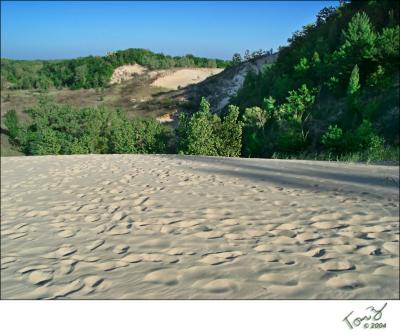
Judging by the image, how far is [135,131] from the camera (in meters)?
9.19

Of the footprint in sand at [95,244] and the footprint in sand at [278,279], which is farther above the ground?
the footprint in sand at [278,279]

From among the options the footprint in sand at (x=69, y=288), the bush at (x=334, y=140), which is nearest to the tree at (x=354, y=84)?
the bush at (x=334, y=140)

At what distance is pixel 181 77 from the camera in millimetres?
8703

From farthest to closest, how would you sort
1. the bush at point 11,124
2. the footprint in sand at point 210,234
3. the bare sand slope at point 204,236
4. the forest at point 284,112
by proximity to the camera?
1. the bush at point 11,124
2. the forest at point 284,112
3. the footprint in sand at point 210,234
4. the bare sand slope at point 204,236

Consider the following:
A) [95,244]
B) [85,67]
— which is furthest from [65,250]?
[85,67]

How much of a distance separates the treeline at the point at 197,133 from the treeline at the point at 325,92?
0.03 metres

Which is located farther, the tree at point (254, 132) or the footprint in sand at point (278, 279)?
the tree at point (254, 132)

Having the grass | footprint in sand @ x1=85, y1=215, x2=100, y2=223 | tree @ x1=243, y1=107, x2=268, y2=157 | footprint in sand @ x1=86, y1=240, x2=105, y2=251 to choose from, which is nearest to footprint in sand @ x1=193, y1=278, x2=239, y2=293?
footprint in sand @ x1=86, y1=240, x2=105, y2=251

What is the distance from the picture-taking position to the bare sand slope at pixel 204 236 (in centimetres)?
222

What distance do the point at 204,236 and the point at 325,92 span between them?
567 cm

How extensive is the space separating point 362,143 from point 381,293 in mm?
7486

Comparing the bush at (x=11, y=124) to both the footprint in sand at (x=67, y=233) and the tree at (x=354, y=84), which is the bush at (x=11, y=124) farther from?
the tree at (x=354, y=84)

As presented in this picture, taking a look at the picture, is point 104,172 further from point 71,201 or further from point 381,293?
point 381,293

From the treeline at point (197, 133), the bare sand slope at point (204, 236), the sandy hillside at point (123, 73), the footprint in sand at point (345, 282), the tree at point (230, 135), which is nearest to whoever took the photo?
the footprint in sand at point (345, 282)
